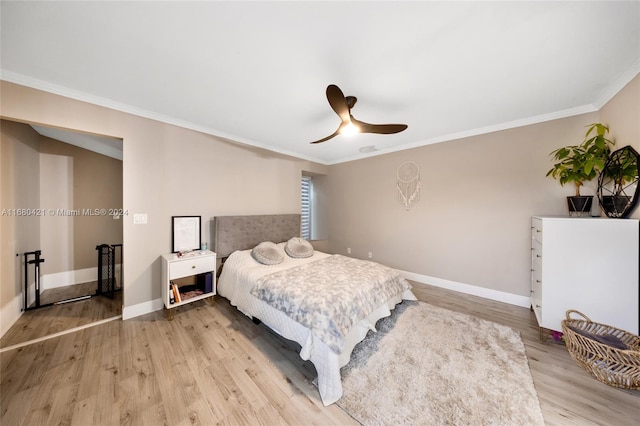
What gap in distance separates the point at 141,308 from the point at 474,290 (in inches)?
188

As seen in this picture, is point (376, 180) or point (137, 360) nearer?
point (137, 360)

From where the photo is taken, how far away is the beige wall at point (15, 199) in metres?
2.20

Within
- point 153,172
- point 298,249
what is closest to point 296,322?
point 298,249

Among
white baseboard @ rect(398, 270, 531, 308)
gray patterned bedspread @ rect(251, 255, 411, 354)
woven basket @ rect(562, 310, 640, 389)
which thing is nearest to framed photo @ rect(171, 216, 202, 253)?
gray patterned bedspread @ rect(251, 255, 411, 354)

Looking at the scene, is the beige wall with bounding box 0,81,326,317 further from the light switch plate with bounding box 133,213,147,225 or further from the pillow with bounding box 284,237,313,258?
the pillow with bounding box 284,237,313,258

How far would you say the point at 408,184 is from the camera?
386cm

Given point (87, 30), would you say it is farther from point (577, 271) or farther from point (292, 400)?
point (577, 271)

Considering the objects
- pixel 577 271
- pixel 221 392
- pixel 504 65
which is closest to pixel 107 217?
pixel 221 392

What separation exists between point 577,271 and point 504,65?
6.39 feet

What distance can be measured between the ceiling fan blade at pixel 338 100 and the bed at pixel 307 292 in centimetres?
172

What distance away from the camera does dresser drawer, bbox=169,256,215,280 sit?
252 centimetres

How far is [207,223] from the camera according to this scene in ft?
10.4

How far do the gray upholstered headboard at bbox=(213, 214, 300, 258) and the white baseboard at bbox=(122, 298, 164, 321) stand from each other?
931mm

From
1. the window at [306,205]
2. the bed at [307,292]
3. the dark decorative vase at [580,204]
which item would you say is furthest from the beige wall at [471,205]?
the window at [306,205]
